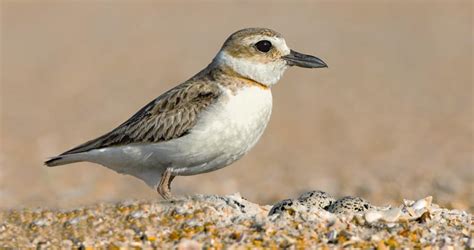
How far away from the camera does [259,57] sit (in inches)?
343

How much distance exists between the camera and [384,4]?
1356 inches

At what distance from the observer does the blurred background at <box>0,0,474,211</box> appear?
597 inches

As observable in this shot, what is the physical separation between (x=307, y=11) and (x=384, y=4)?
2.96 meters

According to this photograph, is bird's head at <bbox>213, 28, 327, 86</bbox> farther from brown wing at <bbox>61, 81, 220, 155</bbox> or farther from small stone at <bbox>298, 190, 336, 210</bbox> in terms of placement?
small stone at <bbox>298, 190, 336, 210</bbox>

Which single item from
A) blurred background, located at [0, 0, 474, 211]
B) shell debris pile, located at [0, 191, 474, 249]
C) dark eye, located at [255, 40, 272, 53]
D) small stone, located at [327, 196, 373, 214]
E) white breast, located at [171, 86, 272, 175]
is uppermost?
blurred background, located at [0, 0, 474, 211]

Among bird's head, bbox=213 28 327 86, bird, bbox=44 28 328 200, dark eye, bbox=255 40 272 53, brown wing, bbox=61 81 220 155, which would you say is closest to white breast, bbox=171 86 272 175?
bird, bbox=44 28 328 200

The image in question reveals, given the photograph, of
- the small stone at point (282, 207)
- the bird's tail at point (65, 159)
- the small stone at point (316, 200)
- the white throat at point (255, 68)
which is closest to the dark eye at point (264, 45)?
the white throat at point (255, 68)

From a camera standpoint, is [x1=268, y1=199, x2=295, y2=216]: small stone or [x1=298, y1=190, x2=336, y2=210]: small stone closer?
[x1=268, y1=199, x2=295, y2=216]: small stone

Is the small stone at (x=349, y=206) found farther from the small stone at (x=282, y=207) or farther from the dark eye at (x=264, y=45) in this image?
the dark eye at (x=264, y=45)

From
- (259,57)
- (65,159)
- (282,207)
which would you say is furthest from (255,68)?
(65,159)

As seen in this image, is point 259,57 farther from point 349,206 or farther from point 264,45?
point 349,206

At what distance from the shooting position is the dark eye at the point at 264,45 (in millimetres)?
8758

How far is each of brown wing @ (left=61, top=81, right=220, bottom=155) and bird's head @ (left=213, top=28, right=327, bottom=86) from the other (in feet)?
1.06

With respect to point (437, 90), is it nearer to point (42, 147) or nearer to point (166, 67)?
point (166, 67)
